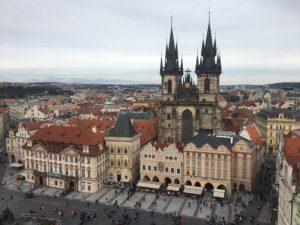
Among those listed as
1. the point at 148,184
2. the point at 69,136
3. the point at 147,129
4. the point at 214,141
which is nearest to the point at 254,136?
the point at 214,141

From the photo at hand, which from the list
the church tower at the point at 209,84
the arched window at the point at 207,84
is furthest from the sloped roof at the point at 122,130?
the arched window at the point at 207,84

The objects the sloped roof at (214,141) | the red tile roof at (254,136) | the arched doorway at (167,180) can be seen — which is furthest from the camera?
the red tile roof at (254,136)

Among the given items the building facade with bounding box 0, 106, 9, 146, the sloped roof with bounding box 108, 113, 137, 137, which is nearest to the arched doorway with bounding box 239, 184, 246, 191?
the sloped roof with bounding box 108, 113, 137, 137

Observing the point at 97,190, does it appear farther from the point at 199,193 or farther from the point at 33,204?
the point at 199,193

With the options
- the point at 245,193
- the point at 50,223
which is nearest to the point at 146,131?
the point at 245,193

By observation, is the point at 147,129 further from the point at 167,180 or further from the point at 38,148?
the point at 38,148

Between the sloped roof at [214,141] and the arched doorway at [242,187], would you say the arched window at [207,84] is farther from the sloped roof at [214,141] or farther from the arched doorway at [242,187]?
the arched doorway at [242,187]
